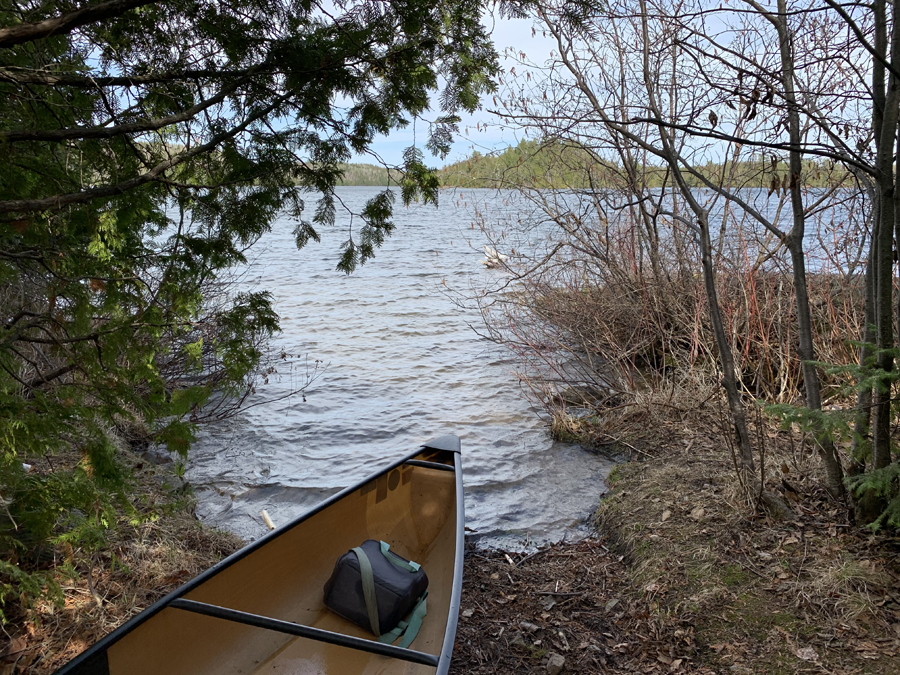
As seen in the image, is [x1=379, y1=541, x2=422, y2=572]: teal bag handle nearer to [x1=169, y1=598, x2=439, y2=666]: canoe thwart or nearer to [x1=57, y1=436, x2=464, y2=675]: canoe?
[x1=57, y1=436, x2=464, y2=675]: canoe

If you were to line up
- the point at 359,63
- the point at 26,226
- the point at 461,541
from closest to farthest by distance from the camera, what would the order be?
the point at 26,226 < the point at 359,63 < the point at 461,541

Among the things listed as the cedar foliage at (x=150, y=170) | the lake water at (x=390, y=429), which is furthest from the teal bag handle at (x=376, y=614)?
the lake water at (x=390, y=429)

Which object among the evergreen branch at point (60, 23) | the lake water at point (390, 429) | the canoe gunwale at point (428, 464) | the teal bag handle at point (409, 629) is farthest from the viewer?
the lake water at point (390, 429)

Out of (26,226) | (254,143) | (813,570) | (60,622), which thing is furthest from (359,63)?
(813,570)

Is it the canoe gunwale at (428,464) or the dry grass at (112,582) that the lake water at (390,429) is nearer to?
the dry grass at (112,582)

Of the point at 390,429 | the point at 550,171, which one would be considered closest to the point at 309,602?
the point at 390,429

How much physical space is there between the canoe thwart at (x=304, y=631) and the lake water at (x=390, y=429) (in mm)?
2332

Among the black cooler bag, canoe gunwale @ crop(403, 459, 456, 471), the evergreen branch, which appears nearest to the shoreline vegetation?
A: the black cooler bag

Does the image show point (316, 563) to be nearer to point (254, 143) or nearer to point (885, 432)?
point (254, 143)

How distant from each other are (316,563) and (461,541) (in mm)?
889

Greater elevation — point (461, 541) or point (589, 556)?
point (461, 541)

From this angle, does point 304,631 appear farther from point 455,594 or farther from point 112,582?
point 112,582

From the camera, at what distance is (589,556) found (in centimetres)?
452

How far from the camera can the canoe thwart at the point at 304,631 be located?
107 inches
